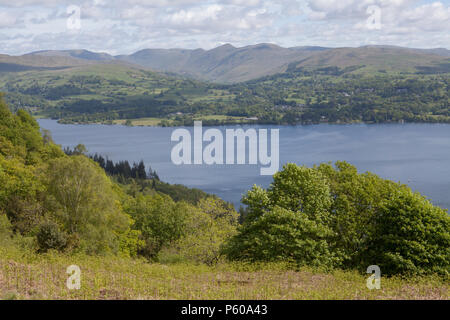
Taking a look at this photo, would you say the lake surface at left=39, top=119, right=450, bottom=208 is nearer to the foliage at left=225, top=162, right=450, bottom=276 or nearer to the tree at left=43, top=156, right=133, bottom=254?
the foliage at left=225, top=162, right=450, bottom=276

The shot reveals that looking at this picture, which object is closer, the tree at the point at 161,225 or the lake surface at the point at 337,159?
the tree at the point at 161,225

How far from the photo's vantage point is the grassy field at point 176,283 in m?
14.4

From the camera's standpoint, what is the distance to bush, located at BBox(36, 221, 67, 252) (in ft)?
69.2

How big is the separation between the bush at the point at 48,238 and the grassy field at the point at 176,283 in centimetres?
148

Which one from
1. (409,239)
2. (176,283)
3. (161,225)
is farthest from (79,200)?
(409,239)

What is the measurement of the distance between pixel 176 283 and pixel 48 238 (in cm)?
859

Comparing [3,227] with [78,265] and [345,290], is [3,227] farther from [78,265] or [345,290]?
[345,290]

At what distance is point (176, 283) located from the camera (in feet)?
54.4

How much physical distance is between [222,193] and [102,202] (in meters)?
84.8

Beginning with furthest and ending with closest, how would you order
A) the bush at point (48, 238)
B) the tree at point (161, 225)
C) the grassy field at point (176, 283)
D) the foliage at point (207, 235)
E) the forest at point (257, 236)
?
1. the tree at point (161, 225)
2. the foliage at point (207, 235)
3. the bush at point (48, 238)
4. the forest at point (257, 236)
5. the grassy field at point (176, 283)

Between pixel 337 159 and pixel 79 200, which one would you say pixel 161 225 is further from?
pixel 337 159

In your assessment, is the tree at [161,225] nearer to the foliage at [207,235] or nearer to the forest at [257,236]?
the foliage at [207,235]

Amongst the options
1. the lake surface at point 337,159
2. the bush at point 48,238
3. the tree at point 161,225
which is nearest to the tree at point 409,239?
the bush at point 48,238
